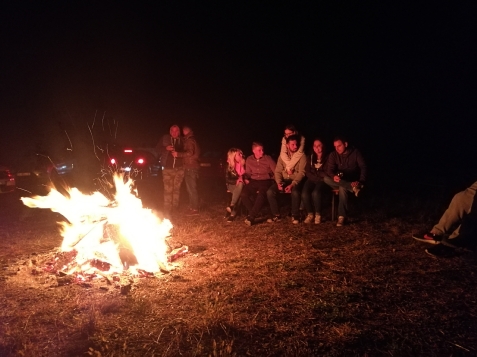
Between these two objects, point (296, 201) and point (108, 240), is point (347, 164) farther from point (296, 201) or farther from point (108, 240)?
point (108, 240)

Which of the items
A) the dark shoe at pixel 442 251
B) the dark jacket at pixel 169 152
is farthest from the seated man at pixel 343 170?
the dark jacket at pixel 169 152

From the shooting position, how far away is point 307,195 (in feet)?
25.4

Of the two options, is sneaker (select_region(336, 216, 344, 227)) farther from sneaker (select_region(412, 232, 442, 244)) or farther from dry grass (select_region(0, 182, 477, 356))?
sneaker (select_region(412, 232, 442, 244))

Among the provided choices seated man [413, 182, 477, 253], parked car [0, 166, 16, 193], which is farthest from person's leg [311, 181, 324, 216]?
parked car [0, 166, 16, 193]

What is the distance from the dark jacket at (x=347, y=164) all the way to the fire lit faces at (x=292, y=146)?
66 centimetres

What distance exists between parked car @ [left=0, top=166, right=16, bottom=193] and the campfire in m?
6.01

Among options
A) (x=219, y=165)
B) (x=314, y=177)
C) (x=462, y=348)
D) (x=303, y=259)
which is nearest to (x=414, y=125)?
(x=219, y=165)

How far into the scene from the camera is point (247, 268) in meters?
5.38

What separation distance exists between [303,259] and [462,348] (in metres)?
2.52

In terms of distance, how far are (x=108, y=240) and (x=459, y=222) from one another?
16.0 feet

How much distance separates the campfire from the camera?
5367 mm

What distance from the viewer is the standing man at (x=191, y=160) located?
8.70m

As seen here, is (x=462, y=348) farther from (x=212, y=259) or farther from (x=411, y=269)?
(x=212, y=259)

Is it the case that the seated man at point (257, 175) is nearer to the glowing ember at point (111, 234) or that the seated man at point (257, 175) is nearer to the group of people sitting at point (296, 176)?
the group of people sitting at point (296, 176)
